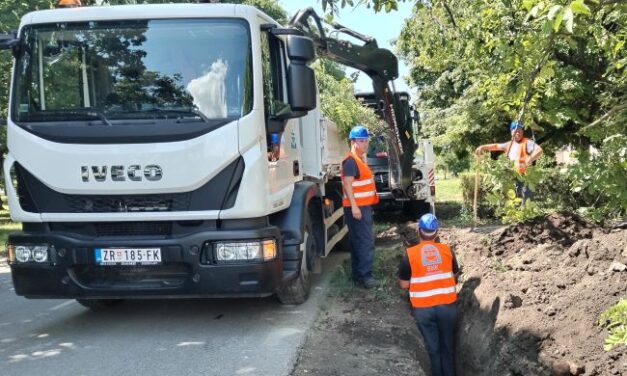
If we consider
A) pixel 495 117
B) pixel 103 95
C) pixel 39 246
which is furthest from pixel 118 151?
pixel 495 117

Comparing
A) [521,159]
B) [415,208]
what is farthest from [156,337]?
[415,208]

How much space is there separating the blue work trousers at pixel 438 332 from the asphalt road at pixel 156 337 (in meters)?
1.04

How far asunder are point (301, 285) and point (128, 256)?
69.2 inches

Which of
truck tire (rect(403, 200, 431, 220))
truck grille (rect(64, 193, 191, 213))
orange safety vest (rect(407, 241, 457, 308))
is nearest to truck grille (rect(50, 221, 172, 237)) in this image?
truck grille (rect(64, 193, 191, 213))

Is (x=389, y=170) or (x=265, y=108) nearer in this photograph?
(x=265, y=108)

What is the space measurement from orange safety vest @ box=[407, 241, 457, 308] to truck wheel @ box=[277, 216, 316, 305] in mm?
1070

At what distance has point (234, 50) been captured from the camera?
4648mm

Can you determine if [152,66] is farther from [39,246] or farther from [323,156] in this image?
[323,156]

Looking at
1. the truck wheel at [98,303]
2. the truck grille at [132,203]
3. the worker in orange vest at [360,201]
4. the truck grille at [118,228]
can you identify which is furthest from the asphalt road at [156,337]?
the truck grille at [132,203]

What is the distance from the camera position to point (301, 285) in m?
5.64

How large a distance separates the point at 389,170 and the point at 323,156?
4151 millimetres

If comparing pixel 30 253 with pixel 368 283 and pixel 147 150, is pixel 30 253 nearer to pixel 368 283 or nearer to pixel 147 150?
pixel 147 150

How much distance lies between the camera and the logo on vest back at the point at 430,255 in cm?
515

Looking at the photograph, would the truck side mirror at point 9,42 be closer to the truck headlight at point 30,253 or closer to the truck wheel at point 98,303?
the truck headlight at point 30,253
